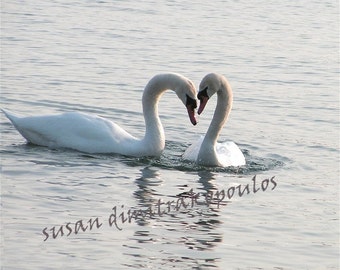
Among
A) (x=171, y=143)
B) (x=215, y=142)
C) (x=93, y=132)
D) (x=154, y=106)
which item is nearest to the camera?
(x=93, y=132)

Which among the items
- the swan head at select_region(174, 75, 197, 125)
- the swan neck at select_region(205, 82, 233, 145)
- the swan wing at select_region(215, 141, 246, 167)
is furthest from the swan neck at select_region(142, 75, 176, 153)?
the swan wing at select_region(215, 141, 246, 167)

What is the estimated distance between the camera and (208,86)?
12969mm

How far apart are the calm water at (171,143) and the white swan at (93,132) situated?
0.61ft

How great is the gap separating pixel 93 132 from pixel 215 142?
55.1 inches

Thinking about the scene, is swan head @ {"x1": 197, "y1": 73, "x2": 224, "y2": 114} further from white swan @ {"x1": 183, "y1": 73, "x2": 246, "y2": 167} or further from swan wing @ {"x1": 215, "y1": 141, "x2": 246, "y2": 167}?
swan wing @ {"x1": 215, "y1": 141, "x2": 246, "y2": 167}

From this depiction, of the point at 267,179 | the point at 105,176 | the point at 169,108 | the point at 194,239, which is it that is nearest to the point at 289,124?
the point at 169,108

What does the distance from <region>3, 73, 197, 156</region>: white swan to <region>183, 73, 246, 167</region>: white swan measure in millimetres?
182

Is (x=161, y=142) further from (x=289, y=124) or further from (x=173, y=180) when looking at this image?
(x=289, y=124)

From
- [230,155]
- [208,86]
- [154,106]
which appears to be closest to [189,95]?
[208,86]

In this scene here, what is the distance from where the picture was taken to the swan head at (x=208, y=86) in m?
12.9

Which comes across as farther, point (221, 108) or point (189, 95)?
point (221, 108)

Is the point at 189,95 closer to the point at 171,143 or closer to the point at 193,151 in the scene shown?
the point at 193,151

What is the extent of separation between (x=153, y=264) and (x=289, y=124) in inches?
256

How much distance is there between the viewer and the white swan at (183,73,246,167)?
1273 centimetres
